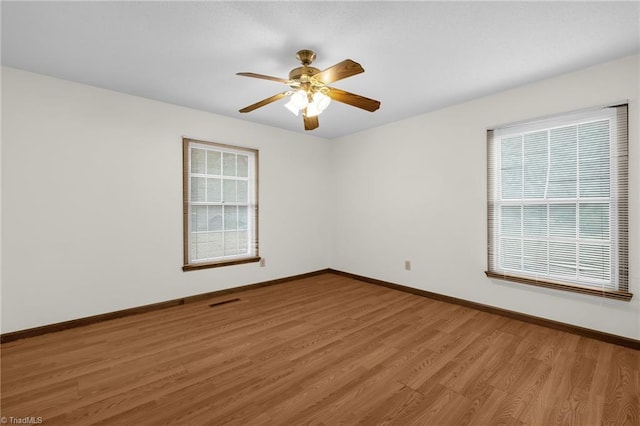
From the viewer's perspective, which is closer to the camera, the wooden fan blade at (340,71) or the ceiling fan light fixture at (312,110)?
the wooden fan blade at (340,71)

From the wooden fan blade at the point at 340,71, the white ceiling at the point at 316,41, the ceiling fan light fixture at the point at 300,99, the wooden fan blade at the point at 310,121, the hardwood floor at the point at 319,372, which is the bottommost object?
the hardwood floor at the point at 319,372

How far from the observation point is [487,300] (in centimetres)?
334

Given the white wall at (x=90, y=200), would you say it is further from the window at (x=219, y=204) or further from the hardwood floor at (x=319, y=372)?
the hardwood floor at (x=319, y=372)

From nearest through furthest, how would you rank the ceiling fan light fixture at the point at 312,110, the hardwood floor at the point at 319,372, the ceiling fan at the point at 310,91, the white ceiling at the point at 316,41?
the hardwood floor at the point at 319,372 → the white ceiling at the point at 316,41 → the ceiling fan at the point at 310,91 → the ceiling fan light fixture at the point at 312,110

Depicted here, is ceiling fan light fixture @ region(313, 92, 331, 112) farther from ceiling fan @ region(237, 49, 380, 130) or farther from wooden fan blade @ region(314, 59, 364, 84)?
wooden fan blade @ region(314, 59, 364, 84)

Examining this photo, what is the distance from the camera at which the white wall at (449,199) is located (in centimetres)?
256

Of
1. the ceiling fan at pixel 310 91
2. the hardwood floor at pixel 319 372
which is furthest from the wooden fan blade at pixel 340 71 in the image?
the hardwood floor at pixel 319 372

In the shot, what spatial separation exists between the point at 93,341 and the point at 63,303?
657 mm

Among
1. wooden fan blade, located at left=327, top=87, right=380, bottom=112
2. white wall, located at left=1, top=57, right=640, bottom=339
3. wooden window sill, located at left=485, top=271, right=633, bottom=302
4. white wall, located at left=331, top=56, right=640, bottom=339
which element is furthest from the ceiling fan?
wooden window sill, located at left=485, top=271, right=633, bottom=302

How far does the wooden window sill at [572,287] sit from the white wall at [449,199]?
7 cm

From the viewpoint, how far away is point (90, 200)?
304 centimetres

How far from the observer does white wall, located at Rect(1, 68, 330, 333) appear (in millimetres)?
2672

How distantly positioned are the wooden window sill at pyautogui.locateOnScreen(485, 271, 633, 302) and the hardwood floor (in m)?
0.44

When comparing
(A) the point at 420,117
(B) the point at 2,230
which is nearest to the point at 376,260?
(A) the point at 420,117
